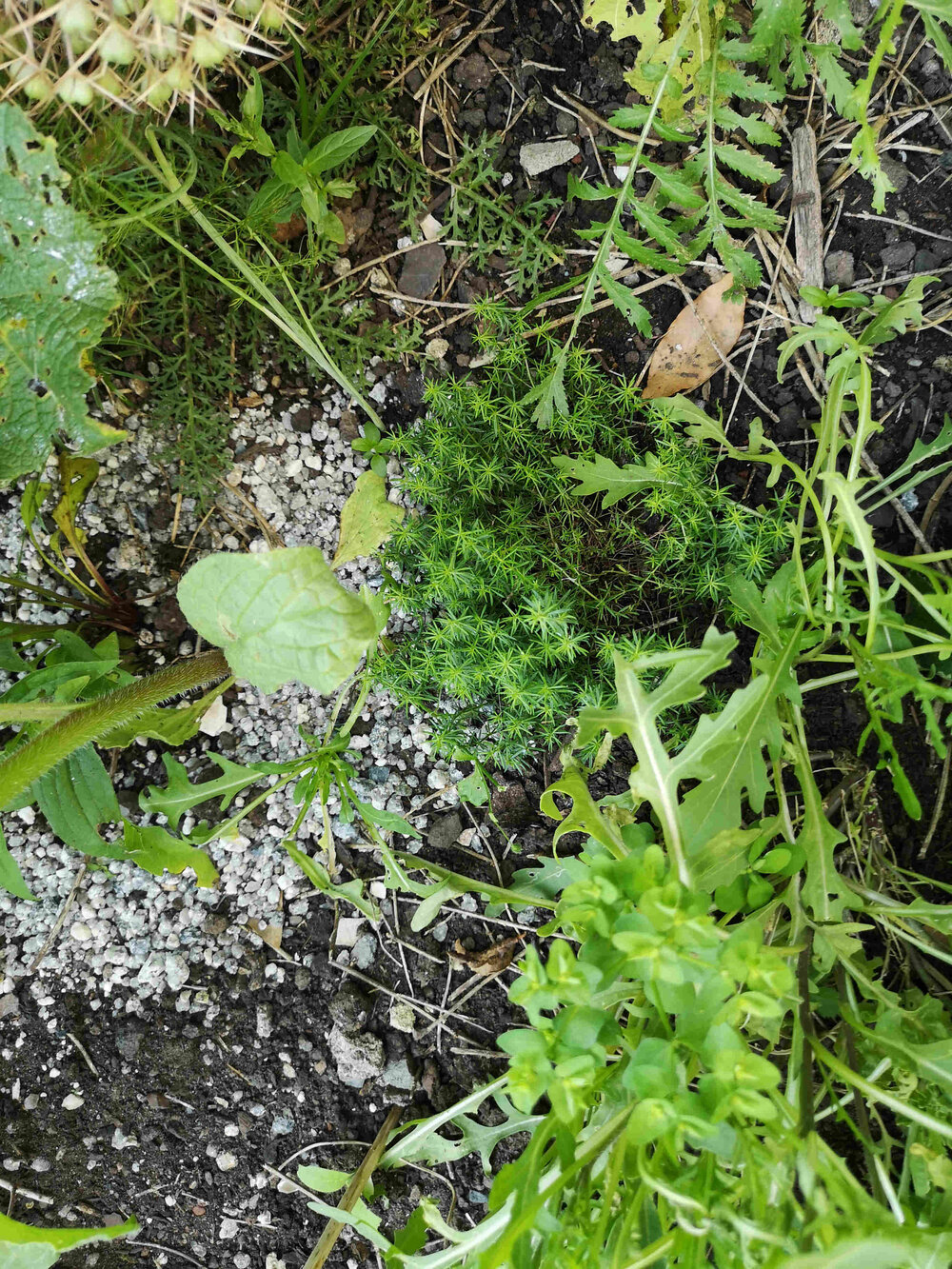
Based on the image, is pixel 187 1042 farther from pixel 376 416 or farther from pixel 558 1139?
pixel 376 416

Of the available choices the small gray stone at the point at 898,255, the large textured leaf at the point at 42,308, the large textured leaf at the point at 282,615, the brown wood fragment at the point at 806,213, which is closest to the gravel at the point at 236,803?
the large textured leaf at the point at 42,308

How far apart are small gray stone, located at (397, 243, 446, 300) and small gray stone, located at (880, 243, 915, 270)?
0.92m

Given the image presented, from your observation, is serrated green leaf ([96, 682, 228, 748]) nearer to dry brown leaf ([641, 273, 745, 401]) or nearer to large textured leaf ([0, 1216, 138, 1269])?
large textured leaf ([0, 1216, 138, 1269])

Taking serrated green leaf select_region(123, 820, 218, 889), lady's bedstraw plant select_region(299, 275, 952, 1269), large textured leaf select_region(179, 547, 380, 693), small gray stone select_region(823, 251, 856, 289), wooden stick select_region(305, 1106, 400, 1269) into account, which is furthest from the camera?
small gray stone select_region(823, 251, 856, 289)

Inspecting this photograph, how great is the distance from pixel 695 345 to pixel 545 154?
0.52 m

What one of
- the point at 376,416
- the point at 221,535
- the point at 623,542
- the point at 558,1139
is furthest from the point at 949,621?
the point at 221,535

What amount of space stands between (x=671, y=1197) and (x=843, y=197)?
72.6 inches

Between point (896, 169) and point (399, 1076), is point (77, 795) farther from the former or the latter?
point (896, 169)

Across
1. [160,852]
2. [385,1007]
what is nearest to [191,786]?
[160,852]

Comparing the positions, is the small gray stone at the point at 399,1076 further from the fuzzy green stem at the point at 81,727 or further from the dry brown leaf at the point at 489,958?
the fuzzy green stem at the point at 81,727

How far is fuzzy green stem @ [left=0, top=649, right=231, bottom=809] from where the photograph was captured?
1358 mm

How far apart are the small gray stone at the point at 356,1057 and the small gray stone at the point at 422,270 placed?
1618mm

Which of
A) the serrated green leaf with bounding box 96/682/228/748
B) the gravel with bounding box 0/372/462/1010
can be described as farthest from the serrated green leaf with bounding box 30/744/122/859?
the gravel with bounding box 0/372/462/1010

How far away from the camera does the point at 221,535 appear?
1.96m
